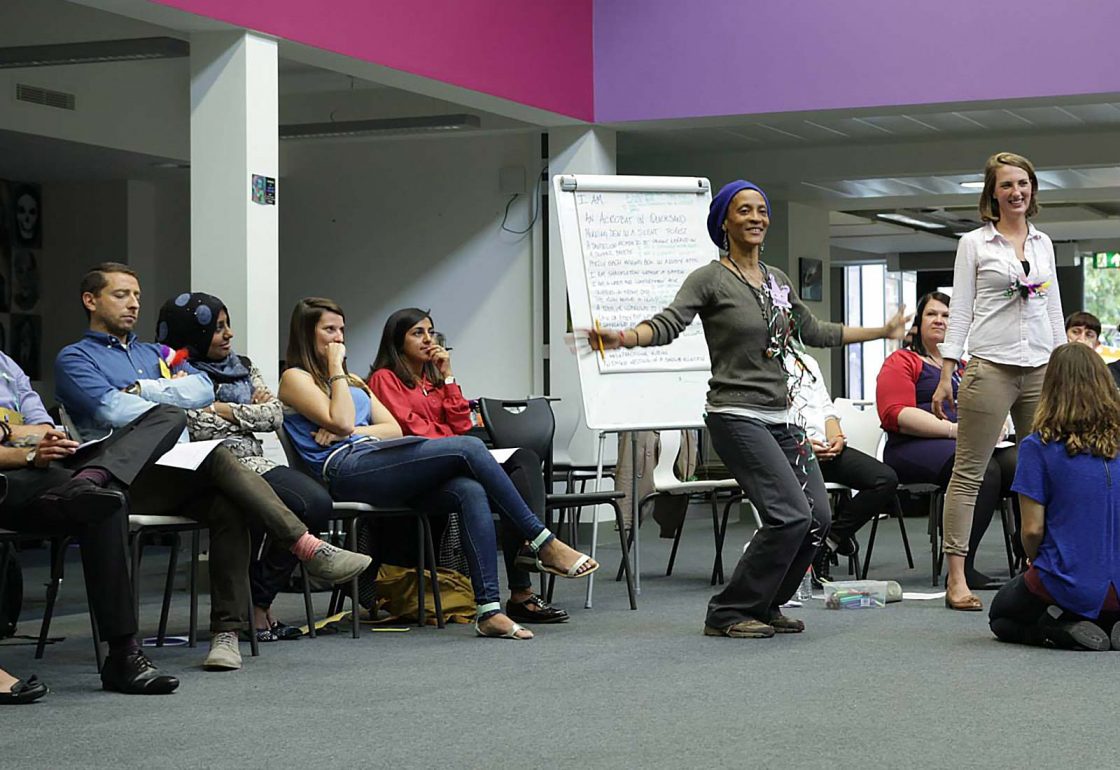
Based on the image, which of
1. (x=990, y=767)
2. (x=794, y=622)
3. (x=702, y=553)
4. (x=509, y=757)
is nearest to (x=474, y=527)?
(x=794, y=622)

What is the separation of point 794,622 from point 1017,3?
4515 millimetres

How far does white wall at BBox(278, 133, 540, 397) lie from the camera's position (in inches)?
397

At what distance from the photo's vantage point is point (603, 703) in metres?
3.87

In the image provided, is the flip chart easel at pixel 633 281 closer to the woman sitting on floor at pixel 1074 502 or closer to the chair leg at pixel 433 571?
the chair leg at pixel 433 571

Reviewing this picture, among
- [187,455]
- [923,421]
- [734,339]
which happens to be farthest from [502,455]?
[923,421]

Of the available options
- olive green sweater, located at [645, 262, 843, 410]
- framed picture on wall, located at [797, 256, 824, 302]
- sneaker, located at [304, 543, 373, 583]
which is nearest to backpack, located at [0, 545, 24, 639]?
sneaker, located at [304, 543, 373, 583]

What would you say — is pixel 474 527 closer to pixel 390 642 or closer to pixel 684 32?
pixel 390 642

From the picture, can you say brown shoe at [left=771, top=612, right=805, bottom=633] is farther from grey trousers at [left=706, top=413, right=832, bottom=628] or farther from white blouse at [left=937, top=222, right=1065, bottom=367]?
white blouse at [left=937, top=222, right=1065, bottom=367]

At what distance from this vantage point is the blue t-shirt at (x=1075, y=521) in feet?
14.8

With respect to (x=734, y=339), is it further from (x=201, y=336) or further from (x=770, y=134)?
(x=770, y=134)

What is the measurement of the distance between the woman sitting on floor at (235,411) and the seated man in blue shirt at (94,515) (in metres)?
0.85

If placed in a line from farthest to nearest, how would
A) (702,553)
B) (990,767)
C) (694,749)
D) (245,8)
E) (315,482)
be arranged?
1. (702,553)
2. (245,8)
3. (315,482)
4. (694,749)
5. (990,767)

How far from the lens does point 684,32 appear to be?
352 inches

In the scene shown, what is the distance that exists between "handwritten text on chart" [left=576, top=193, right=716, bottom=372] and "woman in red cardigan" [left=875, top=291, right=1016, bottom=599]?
0.82 m
